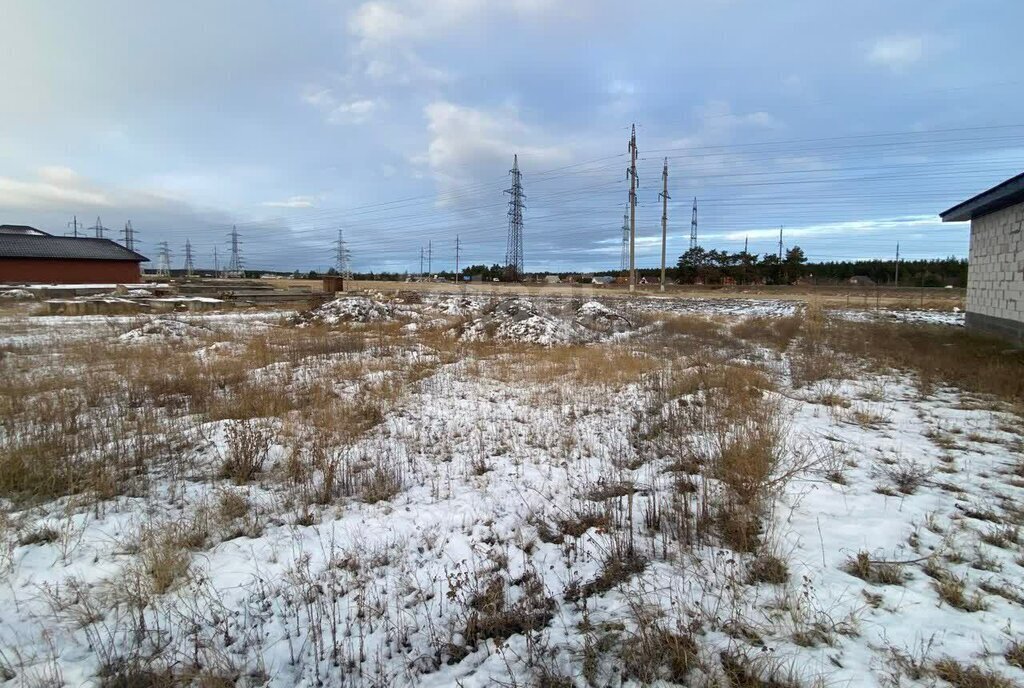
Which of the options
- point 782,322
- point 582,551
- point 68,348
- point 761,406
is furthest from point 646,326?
point 68,348

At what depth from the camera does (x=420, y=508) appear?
432cm

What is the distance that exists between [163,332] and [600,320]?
16.0 meters

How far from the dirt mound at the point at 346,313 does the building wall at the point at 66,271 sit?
3801 centimetres

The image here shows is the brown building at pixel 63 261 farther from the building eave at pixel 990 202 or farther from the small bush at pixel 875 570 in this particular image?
the building eave at pixel 990 202

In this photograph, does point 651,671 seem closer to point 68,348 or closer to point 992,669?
point 992,669

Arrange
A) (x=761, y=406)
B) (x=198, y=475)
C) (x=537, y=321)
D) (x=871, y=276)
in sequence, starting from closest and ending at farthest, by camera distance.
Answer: (x=198, y=475) → (x=761, y=406) → (x=537, y=321) → (x=871, y=276)

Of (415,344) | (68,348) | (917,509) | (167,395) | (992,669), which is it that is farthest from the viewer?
(415,344)

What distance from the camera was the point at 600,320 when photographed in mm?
20031

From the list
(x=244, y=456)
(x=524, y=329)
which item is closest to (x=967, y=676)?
(x=244, y=456)

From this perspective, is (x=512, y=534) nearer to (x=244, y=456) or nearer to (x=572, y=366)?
(x=244, y=456)

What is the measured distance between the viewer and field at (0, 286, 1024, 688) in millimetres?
2553

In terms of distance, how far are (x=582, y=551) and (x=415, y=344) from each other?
38.5 ft

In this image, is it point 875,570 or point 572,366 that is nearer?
point 875,570

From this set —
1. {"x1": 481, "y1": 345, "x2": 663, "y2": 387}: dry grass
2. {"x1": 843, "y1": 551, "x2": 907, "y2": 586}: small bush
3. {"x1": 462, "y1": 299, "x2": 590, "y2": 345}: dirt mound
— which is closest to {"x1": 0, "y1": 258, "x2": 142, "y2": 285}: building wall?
{"x1": 462, "y1": 299, "x2": 590, "y2": 345}: dirt mound
